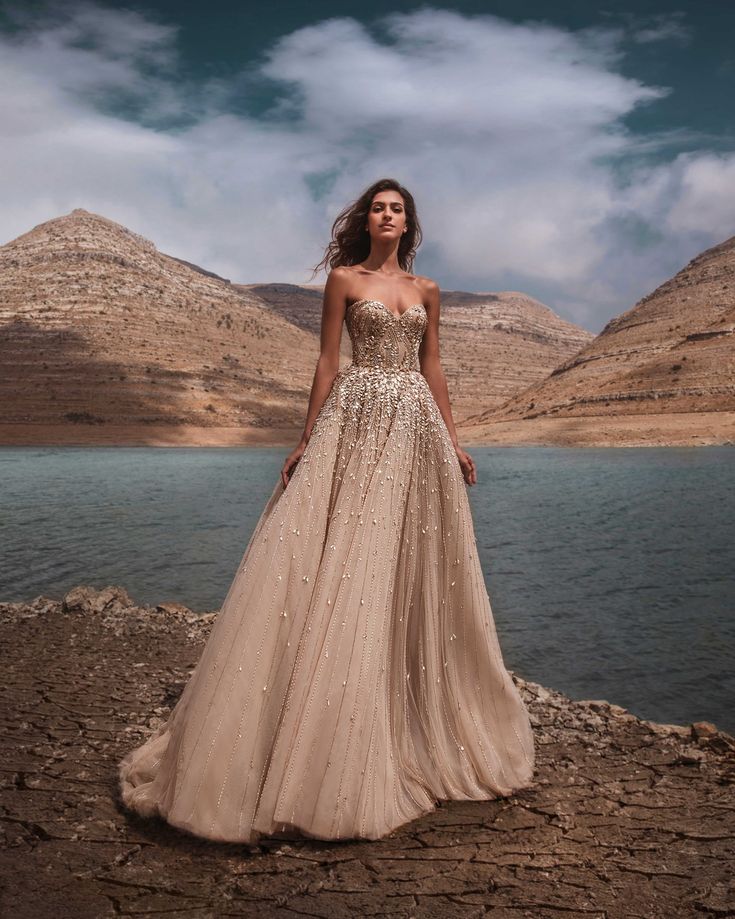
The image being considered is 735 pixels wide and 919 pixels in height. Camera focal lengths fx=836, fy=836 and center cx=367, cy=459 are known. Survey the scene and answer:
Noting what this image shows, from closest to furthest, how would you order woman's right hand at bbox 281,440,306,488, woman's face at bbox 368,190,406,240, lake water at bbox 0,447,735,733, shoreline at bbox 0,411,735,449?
woman's right hand at bbox 281,440,306,488 < woman's face at bbox 368,190,406,240 < lake water at bbox 0,447,735,733 < shoreline at bbox 0,411,735,449

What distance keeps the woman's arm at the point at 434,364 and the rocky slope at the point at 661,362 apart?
62417 mm

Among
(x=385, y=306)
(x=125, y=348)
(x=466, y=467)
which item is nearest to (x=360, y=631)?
(x=466, y=467)

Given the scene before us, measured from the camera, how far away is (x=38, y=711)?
5180 millimetres

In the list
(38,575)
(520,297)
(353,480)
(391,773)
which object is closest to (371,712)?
(391,773)

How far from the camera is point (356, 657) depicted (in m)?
3.37

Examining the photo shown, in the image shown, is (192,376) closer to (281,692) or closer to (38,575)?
(38,575)

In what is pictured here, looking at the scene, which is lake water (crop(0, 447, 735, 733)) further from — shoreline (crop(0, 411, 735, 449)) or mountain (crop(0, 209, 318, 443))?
mountain (crop(0, 209, 318, 443))

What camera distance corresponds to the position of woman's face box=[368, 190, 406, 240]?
396 centimetres

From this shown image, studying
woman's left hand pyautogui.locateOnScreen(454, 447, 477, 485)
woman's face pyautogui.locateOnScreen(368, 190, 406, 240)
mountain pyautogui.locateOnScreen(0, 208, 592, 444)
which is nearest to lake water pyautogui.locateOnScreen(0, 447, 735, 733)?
woman's left hand pyautogui.locateOnScreen(454, 447, 477, 485)

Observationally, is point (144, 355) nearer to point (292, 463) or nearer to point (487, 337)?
point (487, 337)

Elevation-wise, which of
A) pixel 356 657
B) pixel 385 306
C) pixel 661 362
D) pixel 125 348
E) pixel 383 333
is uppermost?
pixel 661 362

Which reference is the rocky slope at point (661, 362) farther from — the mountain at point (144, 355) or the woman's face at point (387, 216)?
the woman's face at point (387, 216)

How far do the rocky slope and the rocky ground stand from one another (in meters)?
62.1

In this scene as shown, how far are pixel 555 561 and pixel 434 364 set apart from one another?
1098 cm
